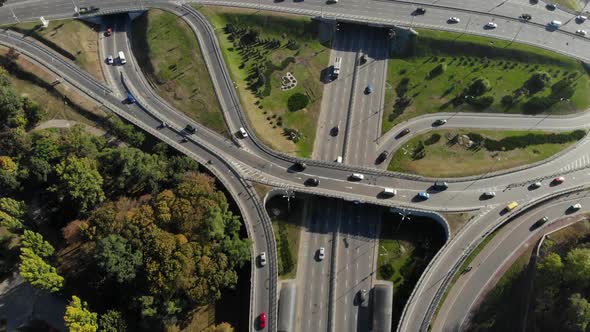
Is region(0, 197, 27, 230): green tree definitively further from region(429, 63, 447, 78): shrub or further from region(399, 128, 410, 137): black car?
region(429, 63, 447, 78): shrub

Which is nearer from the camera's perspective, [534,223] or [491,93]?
[534,223]

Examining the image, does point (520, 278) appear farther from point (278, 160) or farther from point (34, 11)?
point (34, 11)

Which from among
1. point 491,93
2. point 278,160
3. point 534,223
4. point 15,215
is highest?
point 491,93

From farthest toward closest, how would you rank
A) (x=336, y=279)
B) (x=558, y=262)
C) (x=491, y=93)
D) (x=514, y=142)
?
(x=491, y=93), (x=514, y=142), (x=336, y=279), (x=558, y=262)

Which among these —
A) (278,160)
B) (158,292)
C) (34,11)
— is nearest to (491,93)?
(278,160)

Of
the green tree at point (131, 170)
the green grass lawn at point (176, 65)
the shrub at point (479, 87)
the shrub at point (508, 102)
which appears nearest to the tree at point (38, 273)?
the green tree at point (131, 170)

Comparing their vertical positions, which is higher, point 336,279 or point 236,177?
point 236,177
